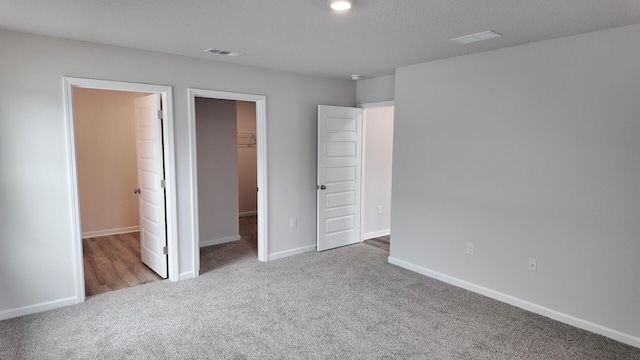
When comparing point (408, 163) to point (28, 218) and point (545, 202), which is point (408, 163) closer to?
point (545, 202)

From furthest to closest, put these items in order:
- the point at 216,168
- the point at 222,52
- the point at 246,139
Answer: the point at 246,139, the point at 216,168, the point at 222,52

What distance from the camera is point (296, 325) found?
3.17m

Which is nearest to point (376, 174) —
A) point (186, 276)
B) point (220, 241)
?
point (220, 241)

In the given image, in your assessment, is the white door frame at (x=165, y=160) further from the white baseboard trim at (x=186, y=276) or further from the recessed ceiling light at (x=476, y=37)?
the recessed ceiling light at (x=476, y=37)

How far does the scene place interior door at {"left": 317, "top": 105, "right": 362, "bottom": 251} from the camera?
511 cm

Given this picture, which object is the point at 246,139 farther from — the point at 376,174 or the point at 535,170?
the point at 535,170

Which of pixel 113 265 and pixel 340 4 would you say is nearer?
pixel 340 4

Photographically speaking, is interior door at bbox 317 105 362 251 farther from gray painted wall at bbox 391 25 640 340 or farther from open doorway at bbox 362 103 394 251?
gray painted wall at bbox 391 25 640 340

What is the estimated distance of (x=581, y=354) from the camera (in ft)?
9.10

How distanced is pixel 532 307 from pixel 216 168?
4.25 metres

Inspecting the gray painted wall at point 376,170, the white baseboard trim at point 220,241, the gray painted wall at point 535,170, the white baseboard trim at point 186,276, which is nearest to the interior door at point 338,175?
the gray painted wall at point 376,170

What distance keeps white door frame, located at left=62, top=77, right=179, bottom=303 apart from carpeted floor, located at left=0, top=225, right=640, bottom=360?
284 millimetres

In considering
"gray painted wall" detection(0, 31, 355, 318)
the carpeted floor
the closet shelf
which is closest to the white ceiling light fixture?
"gray painted wall" detection(0, 31, 355, 318)

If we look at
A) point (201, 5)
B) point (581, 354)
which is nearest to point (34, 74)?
point (201, 5)
